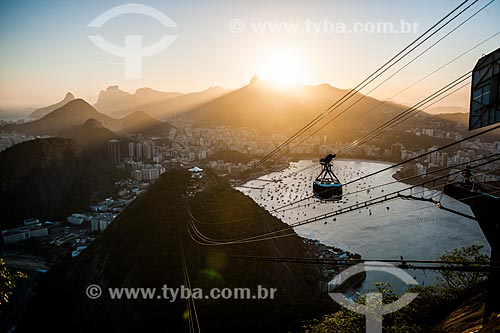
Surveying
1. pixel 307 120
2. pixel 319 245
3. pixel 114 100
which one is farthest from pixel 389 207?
pixel 114 100

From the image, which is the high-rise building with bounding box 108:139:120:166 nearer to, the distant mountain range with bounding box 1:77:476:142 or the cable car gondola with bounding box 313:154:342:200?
the distant mountain range with bounding box 1:77:476:142

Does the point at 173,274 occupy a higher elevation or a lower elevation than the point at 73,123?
lower

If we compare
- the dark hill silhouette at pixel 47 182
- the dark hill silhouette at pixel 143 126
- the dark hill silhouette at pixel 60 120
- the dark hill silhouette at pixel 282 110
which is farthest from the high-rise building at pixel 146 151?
the dark hill silhouette at pixel 282 110

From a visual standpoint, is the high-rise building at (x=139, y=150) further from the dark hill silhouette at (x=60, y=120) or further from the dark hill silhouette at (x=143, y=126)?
the dark hill silhouette at (x=143, y=126)

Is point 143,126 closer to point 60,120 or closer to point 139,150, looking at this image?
point 60,120

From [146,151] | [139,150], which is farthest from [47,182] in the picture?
[146,151]

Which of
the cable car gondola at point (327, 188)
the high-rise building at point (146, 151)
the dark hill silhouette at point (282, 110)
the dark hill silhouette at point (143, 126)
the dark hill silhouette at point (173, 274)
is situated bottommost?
the dark hill silhouette at point (173, 274)

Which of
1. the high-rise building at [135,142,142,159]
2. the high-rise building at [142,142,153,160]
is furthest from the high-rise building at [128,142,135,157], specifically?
the high-rise building at [142,142,153,160]
